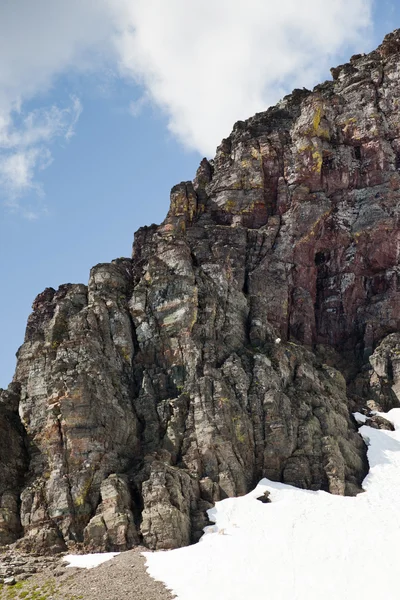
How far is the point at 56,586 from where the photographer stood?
50.8 meters

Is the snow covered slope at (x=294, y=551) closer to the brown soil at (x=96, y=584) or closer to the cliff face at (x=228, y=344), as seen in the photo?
the brown soil at (x=96, y=584)

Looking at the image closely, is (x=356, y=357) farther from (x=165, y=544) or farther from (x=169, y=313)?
(x=165, y=544)

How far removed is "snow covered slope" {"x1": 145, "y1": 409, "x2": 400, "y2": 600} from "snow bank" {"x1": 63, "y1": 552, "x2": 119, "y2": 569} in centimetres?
398

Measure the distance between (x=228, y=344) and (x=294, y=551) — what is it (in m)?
27.3

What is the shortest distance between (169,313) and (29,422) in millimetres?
20897

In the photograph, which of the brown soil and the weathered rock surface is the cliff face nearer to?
the weathered rock surface

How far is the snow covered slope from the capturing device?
160 feet

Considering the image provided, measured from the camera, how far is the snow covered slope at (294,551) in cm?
4862

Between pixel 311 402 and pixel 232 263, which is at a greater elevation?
pixel 232 263

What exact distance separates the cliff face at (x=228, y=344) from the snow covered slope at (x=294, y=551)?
2526 millimetres

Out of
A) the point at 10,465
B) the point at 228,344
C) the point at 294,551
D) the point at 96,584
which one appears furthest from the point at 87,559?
the point at 228,344

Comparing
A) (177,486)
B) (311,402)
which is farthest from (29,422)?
(311,402)

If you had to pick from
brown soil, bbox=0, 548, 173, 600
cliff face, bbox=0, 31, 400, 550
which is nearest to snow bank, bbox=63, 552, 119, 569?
brown soil, bbox=0, 548, 173, 600

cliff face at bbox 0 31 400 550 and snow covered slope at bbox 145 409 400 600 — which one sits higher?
cliff face at bbox 0 31 400 550
